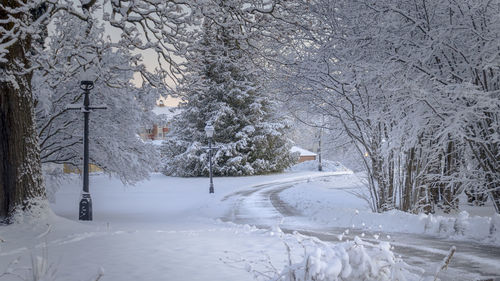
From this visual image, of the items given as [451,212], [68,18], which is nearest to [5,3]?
[68,18]

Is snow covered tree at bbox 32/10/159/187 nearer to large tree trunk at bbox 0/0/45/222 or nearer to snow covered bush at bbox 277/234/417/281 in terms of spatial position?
large tree trunk at bbox 0/0/45/222

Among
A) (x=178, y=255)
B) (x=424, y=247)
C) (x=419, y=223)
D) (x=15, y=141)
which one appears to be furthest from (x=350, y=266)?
(x=419, y=223)

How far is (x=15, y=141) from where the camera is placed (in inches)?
364

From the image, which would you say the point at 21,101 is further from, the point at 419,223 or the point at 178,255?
the point at 419,223

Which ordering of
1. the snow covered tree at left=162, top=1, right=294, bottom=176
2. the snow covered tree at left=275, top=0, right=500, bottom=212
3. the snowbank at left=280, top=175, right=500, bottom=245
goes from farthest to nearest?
the snow covered tree at left=162, top=1, right=294, bottom=176 < the snow covered tree at left=275, top=0, right=500, bottom=212 < the snowbank at left=280, top=175, right=500, bottom=245

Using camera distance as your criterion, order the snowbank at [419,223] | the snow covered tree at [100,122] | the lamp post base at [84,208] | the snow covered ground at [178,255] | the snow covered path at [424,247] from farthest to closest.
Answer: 1. the snow covered tree at [100,122]
2. the lamp post base at [84,208]
3. the snowbank at [419,223]
4. the snow covered path at [424,247]
5. the snow covered ground at [178,255]

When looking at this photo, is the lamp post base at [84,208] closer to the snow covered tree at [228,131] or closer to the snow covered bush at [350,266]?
the snow covered bush at [350,266]

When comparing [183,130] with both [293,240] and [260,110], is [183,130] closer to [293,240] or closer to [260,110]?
[260,110]

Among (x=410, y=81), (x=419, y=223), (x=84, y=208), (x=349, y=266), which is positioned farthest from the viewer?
(x=84, y=208)

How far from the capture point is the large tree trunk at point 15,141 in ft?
30.1

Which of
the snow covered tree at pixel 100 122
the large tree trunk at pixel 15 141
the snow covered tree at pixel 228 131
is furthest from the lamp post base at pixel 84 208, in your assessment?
the snow covered tree at pixel 228 131

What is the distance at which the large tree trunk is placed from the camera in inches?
361

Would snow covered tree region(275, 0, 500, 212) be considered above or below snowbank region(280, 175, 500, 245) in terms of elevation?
above

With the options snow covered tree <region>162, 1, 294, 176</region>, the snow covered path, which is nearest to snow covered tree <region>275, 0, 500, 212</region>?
the snow covered path
